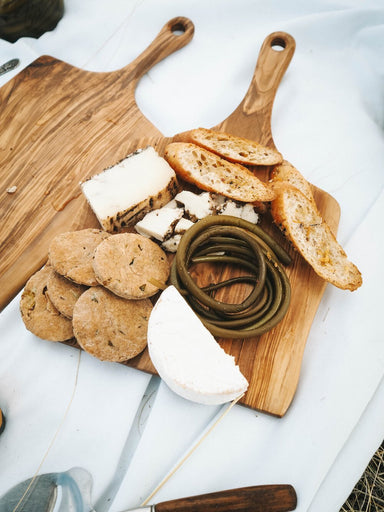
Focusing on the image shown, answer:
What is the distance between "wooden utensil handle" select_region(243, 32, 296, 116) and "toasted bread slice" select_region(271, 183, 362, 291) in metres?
0.80

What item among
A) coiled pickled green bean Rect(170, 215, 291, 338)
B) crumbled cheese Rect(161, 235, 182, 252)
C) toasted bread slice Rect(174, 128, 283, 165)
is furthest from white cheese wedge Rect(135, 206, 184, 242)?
toasted bread slice Rect(174, 128, 283, 165)

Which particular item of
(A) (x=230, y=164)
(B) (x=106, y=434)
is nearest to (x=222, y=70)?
(A) (x=230, y=164)

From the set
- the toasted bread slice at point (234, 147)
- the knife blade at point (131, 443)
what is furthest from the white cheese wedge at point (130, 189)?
the knife blade at point (131, 443)

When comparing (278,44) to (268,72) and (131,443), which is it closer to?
(268,72)

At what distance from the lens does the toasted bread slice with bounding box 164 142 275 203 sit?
226 cm

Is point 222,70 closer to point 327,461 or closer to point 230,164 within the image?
point 230,164

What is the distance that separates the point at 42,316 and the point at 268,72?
7.37 ft

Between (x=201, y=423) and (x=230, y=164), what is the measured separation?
145 cm

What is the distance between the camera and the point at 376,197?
2.66m

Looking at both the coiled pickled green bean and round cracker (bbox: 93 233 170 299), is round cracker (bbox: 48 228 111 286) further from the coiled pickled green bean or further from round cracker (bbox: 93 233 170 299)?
the coiled pickled green bean

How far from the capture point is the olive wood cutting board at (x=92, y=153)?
2.06 metres

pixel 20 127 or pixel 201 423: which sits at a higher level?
pixel 20 127

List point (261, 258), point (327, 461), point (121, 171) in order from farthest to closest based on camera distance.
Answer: point (121, 171)
point (261, 258)
point (327, 461)

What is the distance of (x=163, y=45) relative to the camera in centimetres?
304
